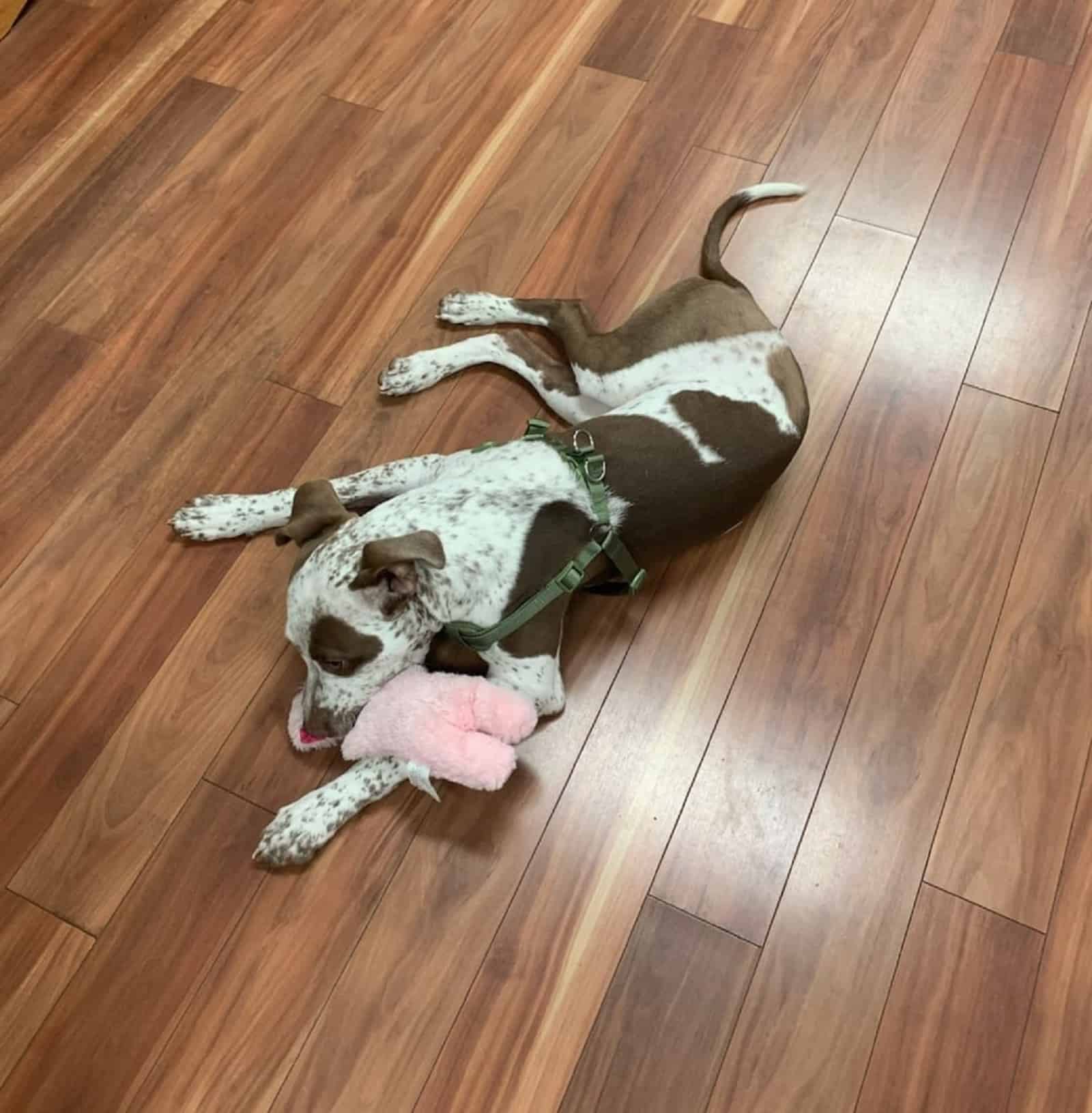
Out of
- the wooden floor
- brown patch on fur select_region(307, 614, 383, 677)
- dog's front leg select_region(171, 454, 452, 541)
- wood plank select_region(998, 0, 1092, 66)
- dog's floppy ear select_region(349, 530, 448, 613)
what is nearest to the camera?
dog's floppy ear select_region(349, 530, 448, 613)

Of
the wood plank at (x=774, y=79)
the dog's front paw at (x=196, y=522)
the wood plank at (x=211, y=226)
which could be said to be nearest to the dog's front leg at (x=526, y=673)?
the dog's front paw at (x=196, y=522)

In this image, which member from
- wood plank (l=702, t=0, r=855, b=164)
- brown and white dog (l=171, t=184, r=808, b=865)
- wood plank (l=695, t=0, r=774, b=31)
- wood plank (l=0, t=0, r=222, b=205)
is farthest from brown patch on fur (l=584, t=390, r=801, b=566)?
wood plank (l=0, t=0, r=222, b=205)

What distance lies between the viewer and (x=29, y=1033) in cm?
226

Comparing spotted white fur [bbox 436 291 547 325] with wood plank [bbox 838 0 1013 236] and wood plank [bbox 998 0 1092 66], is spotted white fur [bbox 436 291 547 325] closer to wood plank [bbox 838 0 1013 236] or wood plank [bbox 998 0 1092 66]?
wood plank [bbox 838 0 1013 236]

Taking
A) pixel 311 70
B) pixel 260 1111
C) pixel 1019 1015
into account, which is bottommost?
pixel 1019 1015

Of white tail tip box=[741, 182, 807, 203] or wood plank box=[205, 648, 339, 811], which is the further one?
white tail tip box=[741, 182, 807, 203]

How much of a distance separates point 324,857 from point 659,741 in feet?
2.97

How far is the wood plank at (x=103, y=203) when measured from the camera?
3.22 meters

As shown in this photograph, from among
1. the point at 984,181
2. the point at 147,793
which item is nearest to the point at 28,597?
the point at 147,793

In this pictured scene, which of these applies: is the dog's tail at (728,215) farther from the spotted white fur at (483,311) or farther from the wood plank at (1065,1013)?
the wood plank at (1065,1013)

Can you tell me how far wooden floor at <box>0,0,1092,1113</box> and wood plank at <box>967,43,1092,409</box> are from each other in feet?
0.05

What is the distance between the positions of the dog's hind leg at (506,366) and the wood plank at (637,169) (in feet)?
1.01

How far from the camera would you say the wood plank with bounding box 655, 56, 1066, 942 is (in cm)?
243

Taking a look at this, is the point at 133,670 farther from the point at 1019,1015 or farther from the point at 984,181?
the point at 984,181
